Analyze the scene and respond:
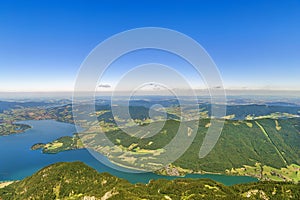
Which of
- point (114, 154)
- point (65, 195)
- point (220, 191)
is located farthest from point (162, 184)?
point (114, 154)

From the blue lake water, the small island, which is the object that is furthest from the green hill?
the small island

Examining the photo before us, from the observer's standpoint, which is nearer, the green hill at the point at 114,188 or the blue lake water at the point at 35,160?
the green hill at the point at 114,188

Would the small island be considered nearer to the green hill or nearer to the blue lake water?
the blue lake water

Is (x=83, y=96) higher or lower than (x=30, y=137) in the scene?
higher

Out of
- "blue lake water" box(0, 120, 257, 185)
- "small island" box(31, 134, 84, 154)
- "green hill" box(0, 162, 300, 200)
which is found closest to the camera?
"green hill" box(0, 162, 300, 200)

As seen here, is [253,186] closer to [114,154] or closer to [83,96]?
[83,96]

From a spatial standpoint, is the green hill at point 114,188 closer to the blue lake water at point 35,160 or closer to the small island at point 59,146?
the blue lake water at point 35,160

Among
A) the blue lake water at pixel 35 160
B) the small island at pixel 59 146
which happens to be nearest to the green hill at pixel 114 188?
the blue lake water at pixel 35 160

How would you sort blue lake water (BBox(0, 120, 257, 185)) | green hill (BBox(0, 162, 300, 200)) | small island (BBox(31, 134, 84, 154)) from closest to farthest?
green hill (BBox(0, 162, 300, 200)) → blue lake water (BBox(0, 120, 257, 185)) → small island (BBox(31, 134, 84, 154))

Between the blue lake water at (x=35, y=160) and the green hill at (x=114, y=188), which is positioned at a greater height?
the green hill at (x=114, y=188)
